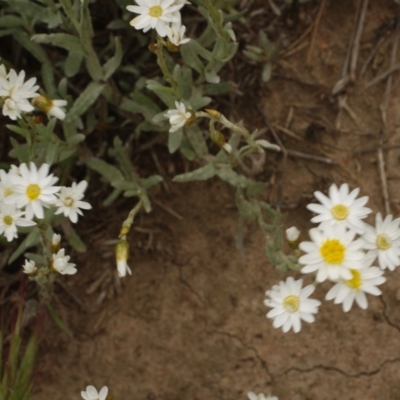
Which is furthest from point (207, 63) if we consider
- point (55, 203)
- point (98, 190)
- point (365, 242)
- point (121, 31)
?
point (365, 242)

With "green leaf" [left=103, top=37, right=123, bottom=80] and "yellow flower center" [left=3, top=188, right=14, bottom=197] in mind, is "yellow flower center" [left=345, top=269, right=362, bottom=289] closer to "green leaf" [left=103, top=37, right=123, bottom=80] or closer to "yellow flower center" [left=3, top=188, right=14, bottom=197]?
"yellow flower center" [left=3, top=188, right=14, bottom=197]

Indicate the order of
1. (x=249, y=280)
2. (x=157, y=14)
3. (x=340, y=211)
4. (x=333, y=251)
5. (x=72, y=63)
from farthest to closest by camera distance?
(x=249, y=280) < (x=72, y=63) < (x=157, y=14) < (x=340, y=211) < (x=333, y=251)

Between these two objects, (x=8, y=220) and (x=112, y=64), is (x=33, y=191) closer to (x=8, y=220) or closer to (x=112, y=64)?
(x=8, y=220)

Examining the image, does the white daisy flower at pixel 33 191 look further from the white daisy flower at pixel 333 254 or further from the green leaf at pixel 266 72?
the green leaf at pixel 266 72

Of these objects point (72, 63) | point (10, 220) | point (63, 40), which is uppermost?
point (72, 63)

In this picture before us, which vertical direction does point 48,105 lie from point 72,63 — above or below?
below

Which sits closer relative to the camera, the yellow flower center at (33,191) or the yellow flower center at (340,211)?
the yellow flower center at (340,211)

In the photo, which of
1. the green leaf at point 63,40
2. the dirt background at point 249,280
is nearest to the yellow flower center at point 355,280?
the dirt background at point 249,280

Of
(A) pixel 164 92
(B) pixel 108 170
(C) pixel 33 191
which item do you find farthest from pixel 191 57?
(C) pixel 33 191
